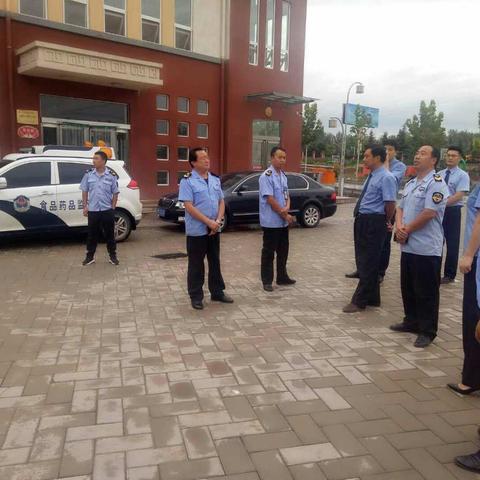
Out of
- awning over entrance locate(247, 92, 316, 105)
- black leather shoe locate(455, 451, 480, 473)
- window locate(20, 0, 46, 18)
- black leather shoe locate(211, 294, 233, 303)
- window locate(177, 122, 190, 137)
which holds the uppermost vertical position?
window locate(20, 0, 46, 18)

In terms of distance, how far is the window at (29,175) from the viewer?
30.1ft

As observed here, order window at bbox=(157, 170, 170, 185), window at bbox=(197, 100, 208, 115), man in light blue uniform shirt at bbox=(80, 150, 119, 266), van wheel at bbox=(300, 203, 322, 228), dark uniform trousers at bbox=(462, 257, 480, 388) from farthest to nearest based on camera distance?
window at bbox=(197, 100, 208, 115), window at bbox=(157, 170, 170, 185), van wheel at bbox=(300, 203, 322, 228), man in light blue uniform shirt at bbox=(80, 150, 119, 266), dark uniform trousers at bbox=(462, 257, 480, 388)

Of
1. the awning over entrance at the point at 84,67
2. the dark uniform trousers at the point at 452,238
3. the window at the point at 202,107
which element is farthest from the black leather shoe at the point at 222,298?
the window at the point at 202,107

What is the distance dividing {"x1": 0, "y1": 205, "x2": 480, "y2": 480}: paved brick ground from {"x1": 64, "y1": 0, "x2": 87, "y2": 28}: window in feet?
33.6

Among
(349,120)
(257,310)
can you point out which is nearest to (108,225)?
(257,310)

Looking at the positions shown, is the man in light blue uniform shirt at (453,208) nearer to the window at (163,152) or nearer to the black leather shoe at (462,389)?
the black leather shoe at (462,389)

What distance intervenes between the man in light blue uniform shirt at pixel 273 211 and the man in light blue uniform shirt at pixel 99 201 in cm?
277

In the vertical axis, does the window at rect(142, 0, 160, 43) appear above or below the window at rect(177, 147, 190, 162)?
above

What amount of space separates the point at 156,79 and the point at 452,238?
10.2 meters

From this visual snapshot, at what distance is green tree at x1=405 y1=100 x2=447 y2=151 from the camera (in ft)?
195

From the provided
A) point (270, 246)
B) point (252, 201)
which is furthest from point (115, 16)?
point (270, 246)

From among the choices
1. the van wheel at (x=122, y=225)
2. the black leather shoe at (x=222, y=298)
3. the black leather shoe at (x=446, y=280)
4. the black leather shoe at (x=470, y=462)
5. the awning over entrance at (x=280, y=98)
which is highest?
the awning over entrance at (x=280, y=98)

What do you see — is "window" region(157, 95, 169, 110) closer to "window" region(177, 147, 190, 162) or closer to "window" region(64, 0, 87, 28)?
"window" region(177, 147, 190, 162)

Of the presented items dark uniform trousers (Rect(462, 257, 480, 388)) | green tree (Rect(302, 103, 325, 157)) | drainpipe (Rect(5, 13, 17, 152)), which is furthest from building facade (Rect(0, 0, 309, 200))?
green tree (Rect(302, 103, 325, 157))
